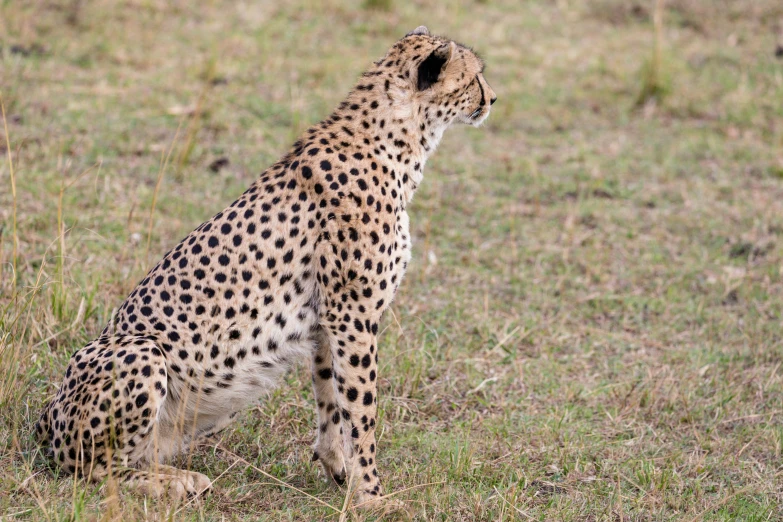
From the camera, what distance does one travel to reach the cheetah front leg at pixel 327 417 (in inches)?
146

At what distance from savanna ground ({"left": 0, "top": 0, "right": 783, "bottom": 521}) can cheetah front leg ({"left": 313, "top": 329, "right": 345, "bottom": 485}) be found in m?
0.10

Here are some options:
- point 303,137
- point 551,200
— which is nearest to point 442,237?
point 551,200

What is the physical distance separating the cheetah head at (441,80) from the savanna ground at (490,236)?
1147 millimetres

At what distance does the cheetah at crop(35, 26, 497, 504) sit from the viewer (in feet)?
11.1

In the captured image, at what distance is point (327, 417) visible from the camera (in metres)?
3.79

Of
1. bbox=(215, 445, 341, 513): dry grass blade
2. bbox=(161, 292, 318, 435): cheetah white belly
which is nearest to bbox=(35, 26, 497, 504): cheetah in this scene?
bbox=(161, 292, 318, 435): cheetah white belly

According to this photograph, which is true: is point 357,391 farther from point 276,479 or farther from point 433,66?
point 433,66

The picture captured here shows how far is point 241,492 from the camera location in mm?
3588

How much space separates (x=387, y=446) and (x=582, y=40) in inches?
243

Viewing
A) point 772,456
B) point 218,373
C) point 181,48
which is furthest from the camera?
point 181,48

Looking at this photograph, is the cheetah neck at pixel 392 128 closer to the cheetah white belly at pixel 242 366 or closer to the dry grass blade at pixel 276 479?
the cheetah white belly at pixel 242 366

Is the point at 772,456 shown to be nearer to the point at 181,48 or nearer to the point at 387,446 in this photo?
the point at 387,446

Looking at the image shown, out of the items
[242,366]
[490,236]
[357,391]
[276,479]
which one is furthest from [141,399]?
[490,236]

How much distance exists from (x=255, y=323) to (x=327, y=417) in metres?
0.53
